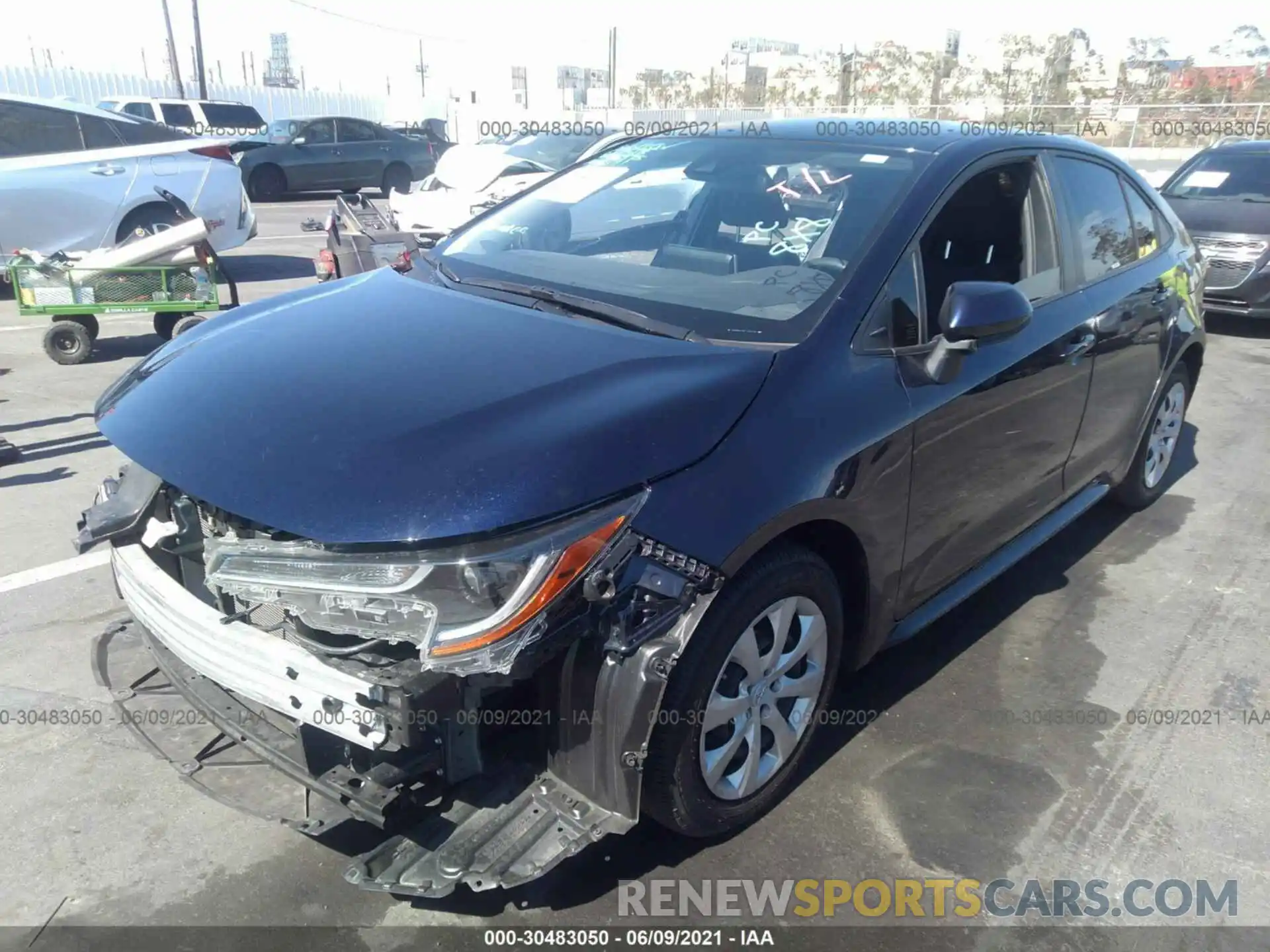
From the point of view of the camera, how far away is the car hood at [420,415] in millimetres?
2039

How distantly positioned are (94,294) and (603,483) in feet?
21.1

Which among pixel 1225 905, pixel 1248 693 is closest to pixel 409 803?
pixel 1225 905

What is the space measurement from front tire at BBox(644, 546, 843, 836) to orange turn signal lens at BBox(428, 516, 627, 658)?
0.37 meters

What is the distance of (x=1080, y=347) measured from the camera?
3.62 metres

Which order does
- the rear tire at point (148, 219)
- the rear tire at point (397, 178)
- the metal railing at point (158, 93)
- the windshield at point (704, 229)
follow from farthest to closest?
the metal railing at point (158, 93), the rear tire at point (397, 178), the rear tire at point (148, 219), the windshield at point (704, 229)

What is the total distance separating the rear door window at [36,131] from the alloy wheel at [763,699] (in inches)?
355

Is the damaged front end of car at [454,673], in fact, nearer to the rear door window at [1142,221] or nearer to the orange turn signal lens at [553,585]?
the orange turn signal lens at [553,585]

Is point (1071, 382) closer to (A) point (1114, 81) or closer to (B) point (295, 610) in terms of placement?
(B) point (295, 610)

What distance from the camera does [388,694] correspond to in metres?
1.96

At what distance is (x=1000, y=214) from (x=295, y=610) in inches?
108

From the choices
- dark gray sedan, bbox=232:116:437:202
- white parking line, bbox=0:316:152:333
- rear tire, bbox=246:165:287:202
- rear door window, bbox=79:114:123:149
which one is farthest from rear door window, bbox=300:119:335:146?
white parking line, bbox=0:316:152:333

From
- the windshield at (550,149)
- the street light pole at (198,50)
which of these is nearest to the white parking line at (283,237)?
the windshield at (550,149)

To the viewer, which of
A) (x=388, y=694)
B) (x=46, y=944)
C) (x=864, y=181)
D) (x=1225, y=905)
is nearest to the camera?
(x=388, y=694)

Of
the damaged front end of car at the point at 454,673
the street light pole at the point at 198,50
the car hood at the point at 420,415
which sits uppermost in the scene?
the street light pole at the point at 198,50
